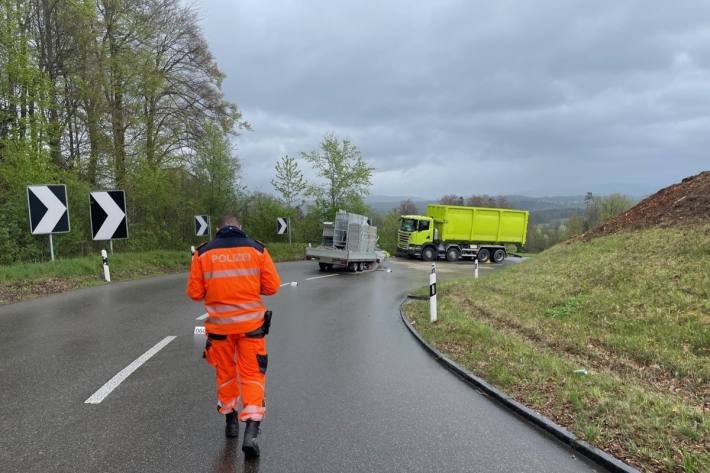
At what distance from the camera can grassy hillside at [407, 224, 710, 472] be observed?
13.3ft

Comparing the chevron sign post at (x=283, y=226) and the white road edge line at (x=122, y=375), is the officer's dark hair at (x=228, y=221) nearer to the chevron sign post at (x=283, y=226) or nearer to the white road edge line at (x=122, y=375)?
the white road edge line at (x=122, y=375)

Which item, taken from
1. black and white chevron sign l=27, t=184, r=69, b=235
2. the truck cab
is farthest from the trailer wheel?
black and white chevron sign l=27, t=184, r=69, b=235

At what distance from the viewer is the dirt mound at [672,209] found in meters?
11.8

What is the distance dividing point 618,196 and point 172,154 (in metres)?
55.4

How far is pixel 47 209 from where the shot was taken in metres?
13.0

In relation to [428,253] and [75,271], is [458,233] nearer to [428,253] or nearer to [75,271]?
[428,253]

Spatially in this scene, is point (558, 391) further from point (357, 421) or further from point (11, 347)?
point (11, 347)

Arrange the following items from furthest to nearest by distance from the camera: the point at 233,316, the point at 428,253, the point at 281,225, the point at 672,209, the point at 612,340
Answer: the point at 428,253 < the point at 281,225 < the point at 672,209 < the point at 612,340 < the point at 233,316

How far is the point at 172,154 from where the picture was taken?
24.5 metres

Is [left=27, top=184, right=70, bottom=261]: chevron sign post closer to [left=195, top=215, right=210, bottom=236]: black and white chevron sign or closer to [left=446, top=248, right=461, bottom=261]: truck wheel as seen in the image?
[left=195, top=215, right=210, bottom=236]: black and white chevron sign

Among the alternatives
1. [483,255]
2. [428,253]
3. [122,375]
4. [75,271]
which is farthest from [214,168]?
[122,375]

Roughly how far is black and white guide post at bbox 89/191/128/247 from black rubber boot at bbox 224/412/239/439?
1279cm

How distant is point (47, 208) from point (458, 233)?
24.9 metres

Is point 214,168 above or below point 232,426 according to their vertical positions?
above
